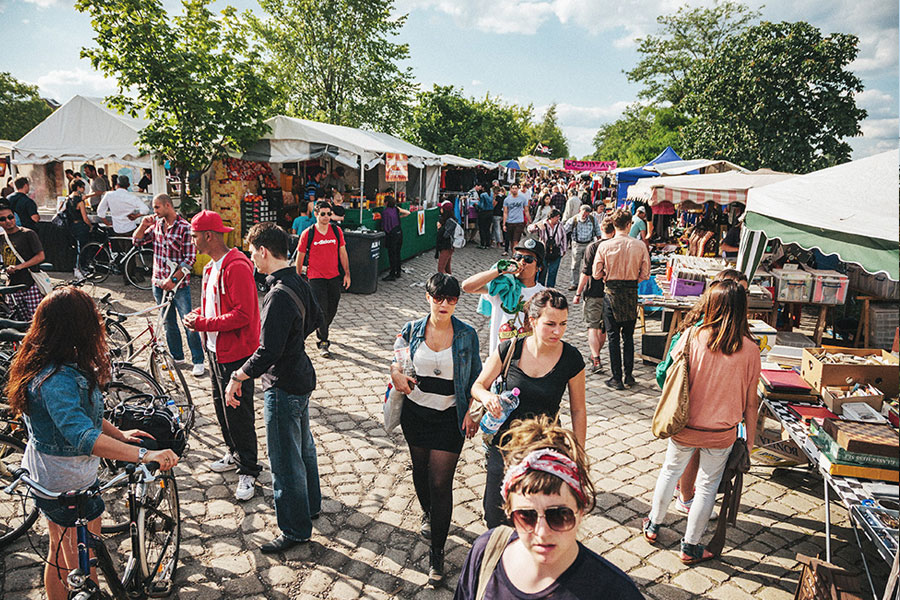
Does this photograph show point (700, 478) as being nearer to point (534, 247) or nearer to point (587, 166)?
point (534, 247)

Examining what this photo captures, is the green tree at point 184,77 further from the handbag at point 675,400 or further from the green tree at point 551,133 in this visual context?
the green tree at point 551,133

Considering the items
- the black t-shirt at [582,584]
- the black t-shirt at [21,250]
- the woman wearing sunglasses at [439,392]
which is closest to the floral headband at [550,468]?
the black t-shirt at [582,584]

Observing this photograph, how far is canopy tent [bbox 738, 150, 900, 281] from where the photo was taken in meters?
3.52

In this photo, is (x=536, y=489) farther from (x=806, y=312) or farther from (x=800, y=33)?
(x=800, y=33)

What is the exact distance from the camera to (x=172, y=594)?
3246mm

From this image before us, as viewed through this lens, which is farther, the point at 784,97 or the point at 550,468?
the point at 784,97

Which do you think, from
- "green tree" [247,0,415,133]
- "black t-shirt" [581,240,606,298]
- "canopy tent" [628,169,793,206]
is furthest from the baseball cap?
"green tree" [247,0,415,133]

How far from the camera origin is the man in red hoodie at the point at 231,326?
4.06m

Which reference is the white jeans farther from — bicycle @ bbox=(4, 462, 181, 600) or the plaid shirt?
the plaid shirt

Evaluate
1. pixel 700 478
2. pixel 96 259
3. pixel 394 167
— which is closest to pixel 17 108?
pixel 96 259

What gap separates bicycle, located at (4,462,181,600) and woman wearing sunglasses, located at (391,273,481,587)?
1.49m

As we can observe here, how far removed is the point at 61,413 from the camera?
241 cm

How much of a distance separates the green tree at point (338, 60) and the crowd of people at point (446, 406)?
26231mm

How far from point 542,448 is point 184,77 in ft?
37.6
